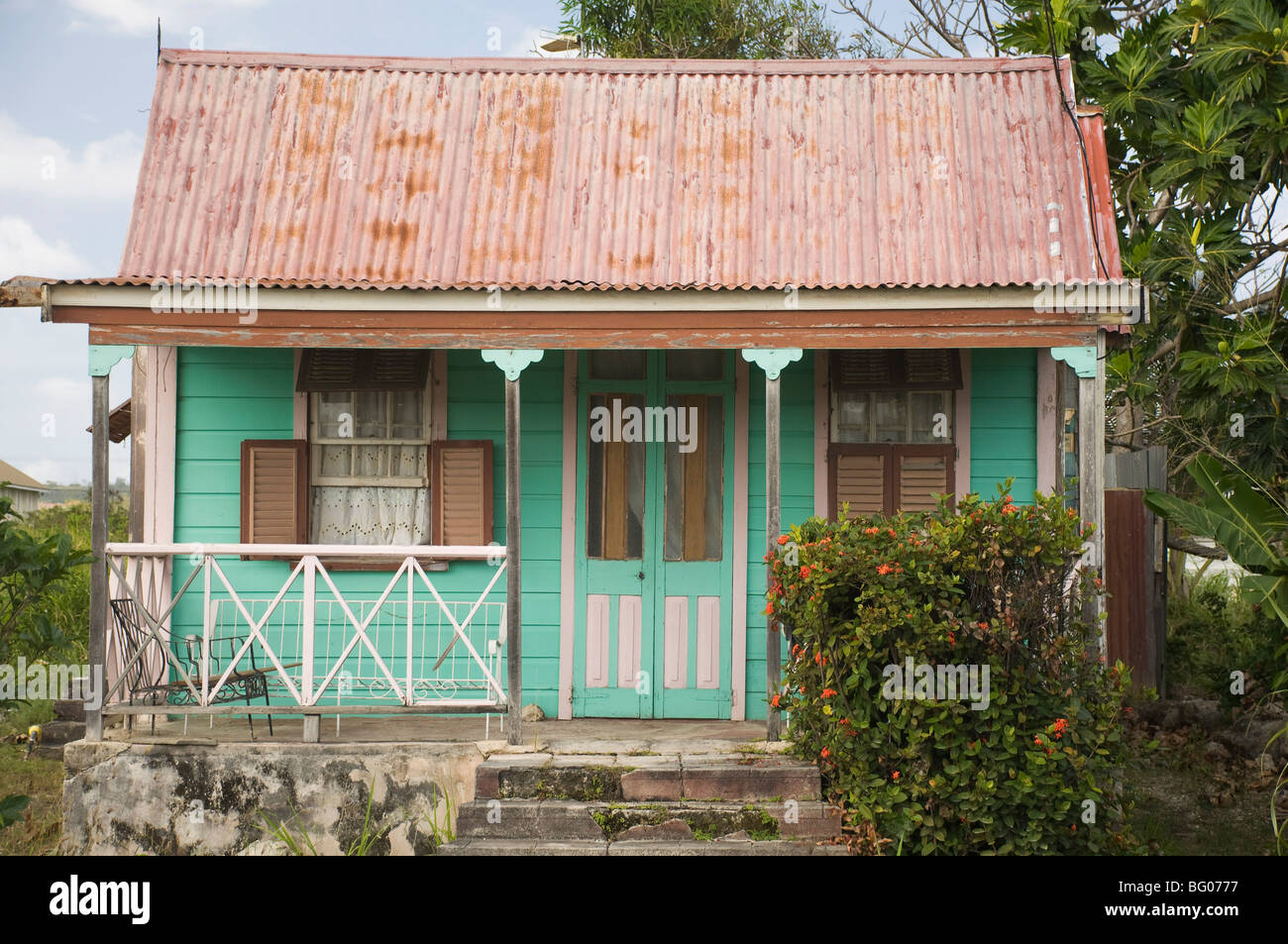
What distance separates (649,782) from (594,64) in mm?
5669

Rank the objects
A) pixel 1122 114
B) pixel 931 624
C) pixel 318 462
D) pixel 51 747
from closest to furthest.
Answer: pixel 931 624, pixel 318 462, pixel 51 747, pixel 1122 114

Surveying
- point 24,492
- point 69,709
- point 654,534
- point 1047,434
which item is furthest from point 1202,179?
point 24,492

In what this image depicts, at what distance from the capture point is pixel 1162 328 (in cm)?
995

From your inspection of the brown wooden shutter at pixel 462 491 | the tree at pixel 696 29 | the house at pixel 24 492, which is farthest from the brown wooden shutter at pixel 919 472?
the house at pixel 24 492

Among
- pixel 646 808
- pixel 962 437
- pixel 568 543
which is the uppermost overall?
pixel 962 437

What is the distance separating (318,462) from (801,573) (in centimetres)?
376

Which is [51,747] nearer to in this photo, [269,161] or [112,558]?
[112,558]

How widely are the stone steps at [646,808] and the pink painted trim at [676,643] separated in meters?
1.34

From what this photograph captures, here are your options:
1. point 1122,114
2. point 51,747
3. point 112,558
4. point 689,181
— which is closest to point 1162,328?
point 1122,114

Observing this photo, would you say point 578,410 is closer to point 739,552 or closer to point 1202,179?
point 739,552

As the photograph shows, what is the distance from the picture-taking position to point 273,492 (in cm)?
793

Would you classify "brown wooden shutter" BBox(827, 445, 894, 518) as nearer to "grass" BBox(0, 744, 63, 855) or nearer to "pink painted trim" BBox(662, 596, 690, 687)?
"pink painted trim" BBox(662, 596, 690, 687)

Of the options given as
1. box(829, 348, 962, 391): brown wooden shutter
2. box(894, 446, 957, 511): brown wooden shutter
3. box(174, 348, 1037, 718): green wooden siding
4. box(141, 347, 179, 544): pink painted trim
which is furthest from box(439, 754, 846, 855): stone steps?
box(141, 347, 179, 544): pink painted trim

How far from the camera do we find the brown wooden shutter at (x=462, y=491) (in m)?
7.97
